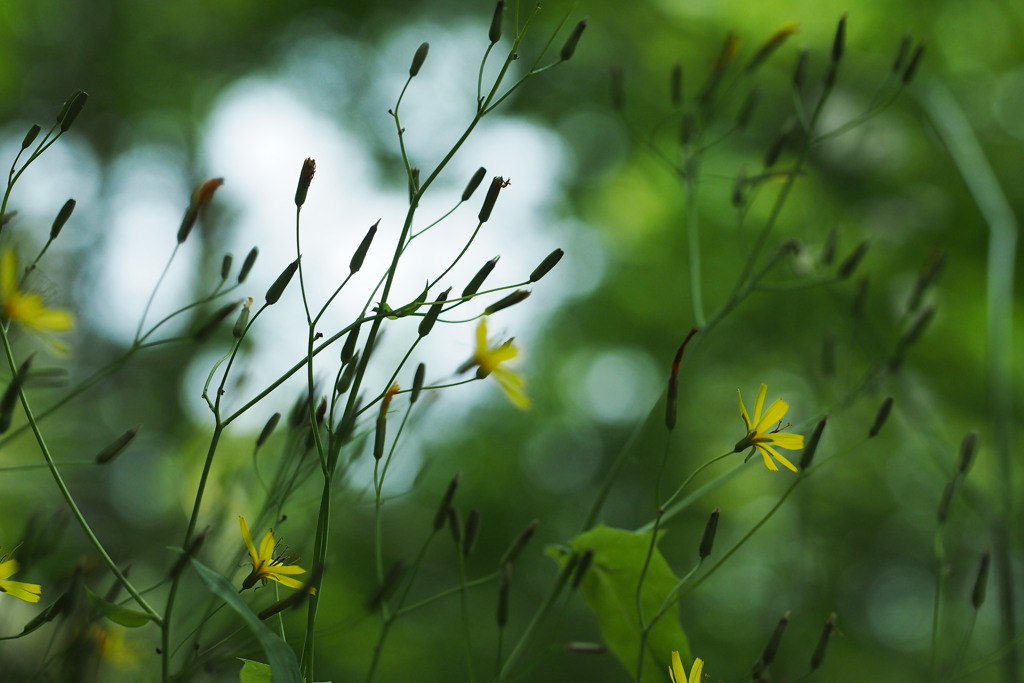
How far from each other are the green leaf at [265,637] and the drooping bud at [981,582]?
549mm

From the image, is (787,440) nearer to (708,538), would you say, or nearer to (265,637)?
(708,538)

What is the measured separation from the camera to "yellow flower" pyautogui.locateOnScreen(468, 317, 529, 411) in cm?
60

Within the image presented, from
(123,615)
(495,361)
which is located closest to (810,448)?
(495,361)

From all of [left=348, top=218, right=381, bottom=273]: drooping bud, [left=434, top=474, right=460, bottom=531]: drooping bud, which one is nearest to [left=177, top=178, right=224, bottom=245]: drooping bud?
[left=348, top=218, right=381, bottom=273]: drooping bud

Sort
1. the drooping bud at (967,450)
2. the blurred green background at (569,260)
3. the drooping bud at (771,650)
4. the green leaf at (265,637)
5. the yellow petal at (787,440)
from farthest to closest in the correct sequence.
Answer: the blurred green background at (569,260) < the drooping bud at (967,450) < the yellow petal at (787,440) < the drooping bud at (771,650) < the green leaf at (265,637)

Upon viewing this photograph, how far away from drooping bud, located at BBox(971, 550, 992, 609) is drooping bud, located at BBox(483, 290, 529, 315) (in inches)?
17.4

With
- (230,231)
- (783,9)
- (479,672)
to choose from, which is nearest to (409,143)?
(230,231)

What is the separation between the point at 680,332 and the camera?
3650mm

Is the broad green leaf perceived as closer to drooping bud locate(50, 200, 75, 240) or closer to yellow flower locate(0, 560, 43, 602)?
yellow flower locate(0, 560, 43, 602)

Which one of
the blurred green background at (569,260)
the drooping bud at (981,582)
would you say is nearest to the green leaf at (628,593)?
the drooping bud at (981,582)

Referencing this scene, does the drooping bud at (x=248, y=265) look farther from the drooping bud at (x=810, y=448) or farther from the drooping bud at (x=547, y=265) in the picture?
the drooping bud at (x=810, y=448)

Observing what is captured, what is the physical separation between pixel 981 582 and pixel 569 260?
3.89m

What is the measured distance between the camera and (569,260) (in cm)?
450

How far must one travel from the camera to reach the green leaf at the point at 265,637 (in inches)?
15.1
